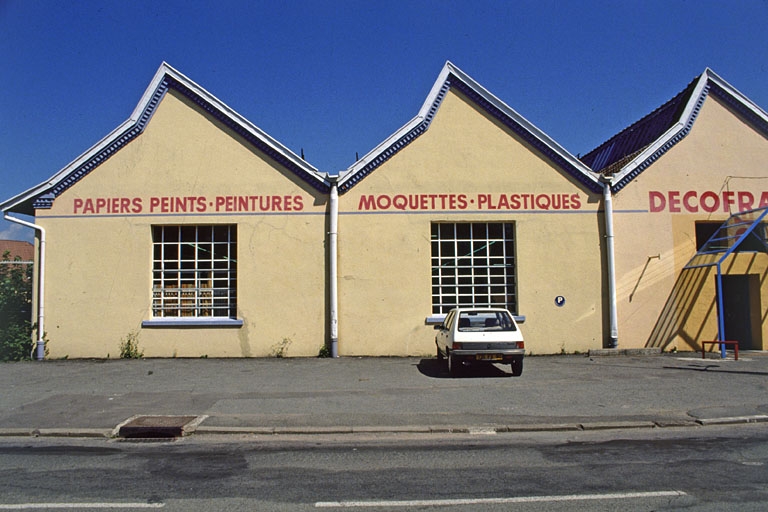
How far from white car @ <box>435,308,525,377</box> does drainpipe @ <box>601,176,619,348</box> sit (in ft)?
15.5

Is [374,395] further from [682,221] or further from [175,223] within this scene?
[682,221]

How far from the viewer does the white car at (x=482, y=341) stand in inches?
496

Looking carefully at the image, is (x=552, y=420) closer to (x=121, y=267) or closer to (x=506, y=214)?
(x=506, y=214)

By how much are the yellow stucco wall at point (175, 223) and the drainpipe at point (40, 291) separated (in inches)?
5.6

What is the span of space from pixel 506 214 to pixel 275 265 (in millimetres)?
6485

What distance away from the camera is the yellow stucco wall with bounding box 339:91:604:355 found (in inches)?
655

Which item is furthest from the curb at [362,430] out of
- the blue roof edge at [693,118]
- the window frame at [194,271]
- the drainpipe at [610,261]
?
the blue roof edge at [693,118]

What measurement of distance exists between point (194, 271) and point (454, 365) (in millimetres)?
8159

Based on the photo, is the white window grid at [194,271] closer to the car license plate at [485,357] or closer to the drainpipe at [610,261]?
the car license plate at [485,357]

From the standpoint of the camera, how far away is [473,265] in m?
17.3

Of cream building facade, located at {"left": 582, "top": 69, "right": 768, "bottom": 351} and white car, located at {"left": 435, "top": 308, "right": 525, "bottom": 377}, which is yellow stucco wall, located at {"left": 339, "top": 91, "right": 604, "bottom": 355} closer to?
cream building facade, located at {"left": 582, "top": 69, "right": 768, "bottom": 351}

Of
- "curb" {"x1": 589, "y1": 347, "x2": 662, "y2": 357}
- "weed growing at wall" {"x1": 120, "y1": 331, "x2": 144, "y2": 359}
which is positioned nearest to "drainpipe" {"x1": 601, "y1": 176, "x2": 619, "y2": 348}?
"curb" {"x1": 589, "y1": 347, "x2": 662, "y2": 357}

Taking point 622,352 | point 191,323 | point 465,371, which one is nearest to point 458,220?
point 465,371

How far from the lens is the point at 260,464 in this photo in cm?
718
